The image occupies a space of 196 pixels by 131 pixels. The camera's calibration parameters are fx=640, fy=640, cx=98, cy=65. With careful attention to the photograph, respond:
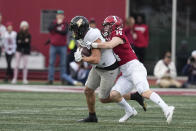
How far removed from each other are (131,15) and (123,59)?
1131 cm

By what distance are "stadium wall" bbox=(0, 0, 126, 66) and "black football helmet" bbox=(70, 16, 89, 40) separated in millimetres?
11429

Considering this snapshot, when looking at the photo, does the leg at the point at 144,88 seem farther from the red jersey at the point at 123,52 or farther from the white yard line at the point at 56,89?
the white yard line at the point at 56,89

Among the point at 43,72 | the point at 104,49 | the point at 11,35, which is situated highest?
the point at 104,49

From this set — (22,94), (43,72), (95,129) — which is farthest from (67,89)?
(95,129)

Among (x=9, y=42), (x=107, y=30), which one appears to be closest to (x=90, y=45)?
(x=107, y=30)

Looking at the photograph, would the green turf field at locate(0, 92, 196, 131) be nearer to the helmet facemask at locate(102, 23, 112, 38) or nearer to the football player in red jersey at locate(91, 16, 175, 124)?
the football player in red jersey at locate(91, 16, 175, 124)

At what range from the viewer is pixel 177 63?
20.6 m

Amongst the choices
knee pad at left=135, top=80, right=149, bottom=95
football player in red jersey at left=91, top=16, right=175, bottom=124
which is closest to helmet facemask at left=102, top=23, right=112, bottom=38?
football player in red jersey at left=91, top=16, right=175, bottom=124

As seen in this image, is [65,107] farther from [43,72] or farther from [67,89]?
[43,72]

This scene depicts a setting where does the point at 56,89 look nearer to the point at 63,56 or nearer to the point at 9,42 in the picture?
the point at 63,56

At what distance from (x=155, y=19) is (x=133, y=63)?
11.3 m

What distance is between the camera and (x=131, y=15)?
67.3 feet

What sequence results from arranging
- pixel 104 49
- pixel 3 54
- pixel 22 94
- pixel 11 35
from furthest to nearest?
1. pixel 3 54
2. pixel 11 35
3. pixel 22 94
4. pixel 104 49

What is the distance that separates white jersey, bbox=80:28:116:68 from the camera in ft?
29.4
